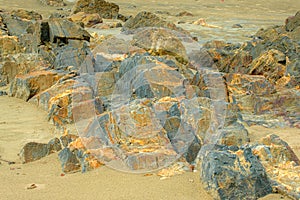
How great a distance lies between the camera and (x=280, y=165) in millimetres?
4969

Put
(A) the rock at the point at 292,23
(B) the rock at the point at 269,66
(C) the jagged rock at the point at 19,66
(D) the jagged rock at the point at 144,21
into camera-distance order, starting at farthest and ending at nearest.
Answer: (D) the jagged rock at the point at 144,21 < (A) the rock at the point at 292,23 < (C) the jagged rock at the point at 19,66 < (B) the rock at the point at 269,66

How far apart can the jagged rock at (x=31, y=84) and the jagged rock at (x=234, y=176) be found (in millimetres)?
5423

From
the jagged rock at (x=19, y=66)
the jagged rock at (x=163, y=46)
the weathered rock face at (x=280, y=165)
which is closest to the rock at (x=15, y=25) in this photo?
the jagged rock at (x=19, y=66)

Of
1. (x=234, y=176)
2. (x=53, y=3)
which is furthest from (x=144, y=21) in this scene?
(x=53, y=3)

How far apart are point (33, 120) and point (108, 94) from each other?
133 cm

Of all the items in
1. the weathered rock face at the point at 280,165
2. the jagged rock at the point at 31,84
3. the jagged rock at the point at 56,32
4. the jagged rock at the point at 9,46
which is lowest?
the jagged rock at the point at 31,84

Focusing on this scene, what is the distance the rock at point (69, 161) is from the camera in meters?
5.40

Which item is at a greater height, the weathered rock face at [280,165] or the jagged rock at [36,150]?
the weathered rock face at [280,165]

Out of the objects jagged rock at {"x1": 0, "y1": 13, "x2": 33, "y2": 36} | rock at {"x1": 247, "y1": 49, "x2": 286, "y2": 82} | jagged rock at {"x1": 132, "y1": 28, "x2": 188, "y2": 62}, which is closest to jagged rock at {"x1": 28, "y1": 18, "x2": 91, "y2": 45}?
jagged rock at {"x1": 0, "y1": 13, "x2": 33, "y2": 36}

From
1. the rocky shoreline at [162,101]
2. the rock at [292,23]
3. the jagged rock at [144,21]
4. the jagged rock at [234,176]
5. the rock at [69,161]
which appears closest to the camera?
the jagged rock at [234,176]

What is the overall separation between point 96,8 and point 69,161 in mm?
16963

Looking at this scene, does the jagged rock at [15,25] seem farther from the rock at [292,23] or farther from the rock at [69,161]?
the rock at [69,161]

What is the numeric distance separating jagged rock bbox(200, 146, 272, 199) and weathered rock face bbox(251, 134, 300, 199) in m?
0.15

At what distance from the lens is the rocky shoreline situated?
4.95m
